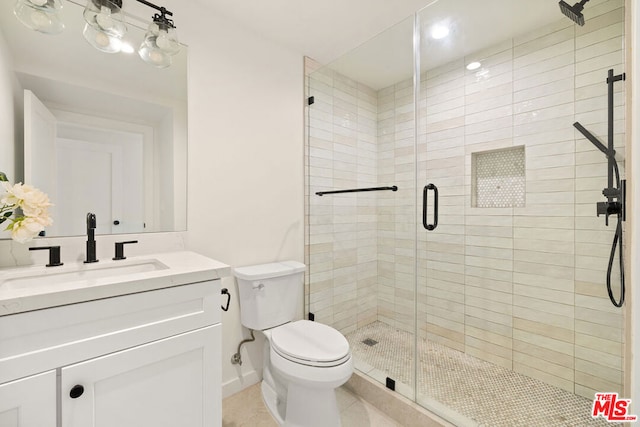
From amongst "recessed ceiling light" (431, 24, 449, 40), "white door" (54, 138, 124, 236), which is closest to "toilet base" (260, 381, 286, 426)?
"white door" (54, 138, 124, 236)

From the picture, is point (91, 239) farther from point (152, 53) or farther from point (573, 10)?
point (573, 10)

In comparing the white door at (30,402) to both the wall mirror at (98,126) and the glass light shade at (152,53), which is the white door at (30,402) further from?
the glass light shade at (152,53)

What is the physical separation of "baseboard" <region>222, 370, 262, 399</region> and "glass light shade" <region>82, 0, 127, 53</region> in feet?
6.31

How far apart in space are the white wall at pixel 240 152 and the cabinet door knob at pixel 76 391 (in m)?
0.84

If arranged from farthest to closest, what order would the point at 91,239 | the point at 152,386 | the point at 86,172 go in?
the point at 86,172 → the point at 91,239 → the point at 152,386

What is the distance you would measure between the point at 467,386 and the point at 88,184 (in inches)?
92.3

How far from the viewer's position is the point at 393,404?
1.55 meters

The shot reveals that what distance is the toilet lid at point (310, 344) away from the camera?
1313mm

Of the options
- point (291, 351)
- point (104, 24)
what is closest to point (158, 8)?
point (104, 24)

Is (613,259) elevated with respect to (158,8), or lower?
lower

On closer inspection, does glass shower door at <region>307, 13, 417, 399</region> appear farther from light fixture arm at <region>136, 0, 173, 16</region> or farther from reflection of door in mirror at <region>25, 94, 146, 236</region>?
reflection of door in mirror at <region>25, 94, 146, 236</region>

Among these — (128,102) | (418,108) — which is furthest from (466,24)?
(128,102)

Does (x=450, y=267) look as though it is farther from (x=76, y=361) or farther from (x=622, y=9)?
(x=76, y=361)

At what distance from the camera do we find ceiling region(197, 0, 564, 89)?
160cm
